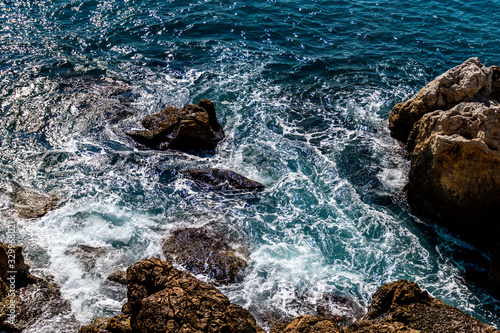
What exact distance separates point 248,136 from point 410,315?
1155 cm

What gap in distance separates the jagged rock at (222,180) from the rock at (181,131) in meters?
1.95

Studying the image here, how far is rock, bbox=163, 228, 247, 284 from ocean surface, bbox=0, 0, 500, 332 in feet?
1.43

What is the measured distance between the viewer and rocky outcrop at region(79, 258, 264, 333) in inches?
337

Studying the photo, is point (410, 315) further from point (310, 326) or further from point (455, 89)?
point (455, 89)

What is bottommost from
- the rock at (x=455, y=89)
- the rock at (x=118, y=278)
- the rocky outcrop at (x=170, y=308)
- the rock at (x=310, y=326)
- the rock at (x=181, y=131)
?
the rock at (x=118, y=278)

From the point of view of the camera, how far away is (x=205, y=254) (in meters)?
13.0

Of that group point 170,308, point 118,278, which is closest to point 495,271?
point 170,308

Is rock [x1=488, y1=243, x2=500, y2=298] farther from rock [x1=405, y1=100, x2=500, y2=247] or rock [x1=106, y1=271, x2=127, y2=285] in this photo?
A: rock [x1=106, y1=271, x2=127, y2=285]

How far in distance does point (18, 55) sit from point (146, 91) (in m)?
8.94

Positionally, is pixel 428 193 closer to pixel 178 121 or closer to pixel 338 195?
pixel 338 195

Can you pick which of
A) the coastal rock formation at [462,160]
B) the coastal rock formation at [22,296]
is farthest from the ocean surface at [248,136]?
the coastal rock formation at [462,160]

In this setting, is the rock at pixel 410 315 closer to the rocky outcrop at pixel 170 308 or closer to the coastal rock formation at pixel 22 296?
the rocky outcrop at pixel 170 308

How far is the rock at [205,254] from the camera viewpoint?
12.6 meters

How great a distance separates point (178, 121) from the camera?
1777 centimetres
